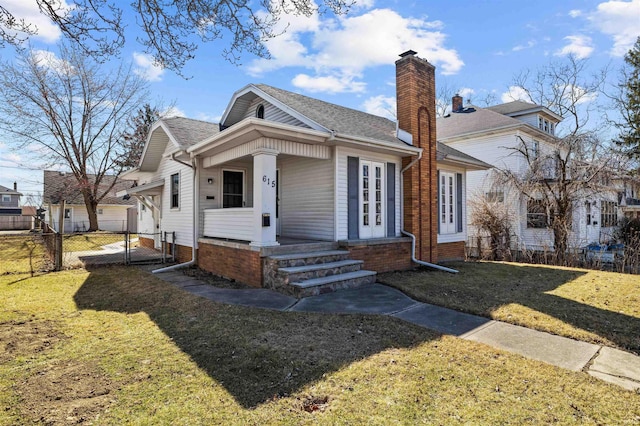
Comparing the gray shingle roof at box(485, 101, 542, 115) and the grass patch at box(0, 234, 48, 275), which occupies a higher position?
the gray shingle roof at box(485, 101, 542, 115)

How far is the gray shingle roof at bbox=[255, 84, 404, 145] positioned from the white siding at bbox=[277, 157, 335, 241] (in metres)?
0.97

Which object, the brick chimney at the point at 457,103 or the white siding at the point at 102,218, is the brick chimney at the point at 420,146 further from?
the white siding at the point at 102,218

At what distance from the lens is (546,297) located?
21.4ft

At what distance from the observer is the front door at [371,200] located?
878 centimetres

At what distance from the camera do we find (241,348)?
3.99 m

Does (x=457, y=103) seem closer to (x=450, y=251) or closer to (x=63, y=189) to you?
(x=450, y=251)

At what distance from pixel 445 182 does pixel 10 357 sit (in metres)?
11.0

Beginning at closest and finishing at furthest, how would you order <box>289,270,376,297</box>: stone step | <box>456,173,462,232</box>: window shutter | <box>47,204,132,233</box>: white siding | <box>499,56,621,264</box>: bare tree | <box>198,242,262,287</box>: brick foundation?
<box>289,270,376,297</box>: stone step
<box>198,242,262,287</box>: brick foundation
<box>456,173,462,232</box>: window shutter
<box>499,56,621,264</box>: bare tree
<box>47,204,132,233</box>: white siding

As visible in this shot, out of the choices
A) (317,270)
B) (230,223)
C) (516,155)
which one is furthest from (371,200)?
(516,155)

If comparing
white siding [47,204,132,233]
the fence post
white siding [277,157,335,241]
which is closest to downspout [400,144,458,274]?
white siding [277,157,335,241]

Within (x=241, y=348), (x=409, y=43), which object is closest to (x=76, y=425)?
(x=241, y=348)

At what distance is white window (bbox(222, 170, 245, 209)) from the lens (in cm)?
1065

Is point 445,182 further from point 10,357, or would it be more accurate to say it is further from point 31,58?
point 31,58

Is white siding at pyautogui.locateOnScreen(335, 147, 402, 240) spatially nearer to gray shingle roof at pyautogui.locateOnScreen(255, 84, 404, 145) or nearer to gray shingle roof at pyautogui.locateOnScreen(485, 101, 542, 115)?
gray shingle roof at pyautogui.locateOnScreen(255, 84, 404, 145)
